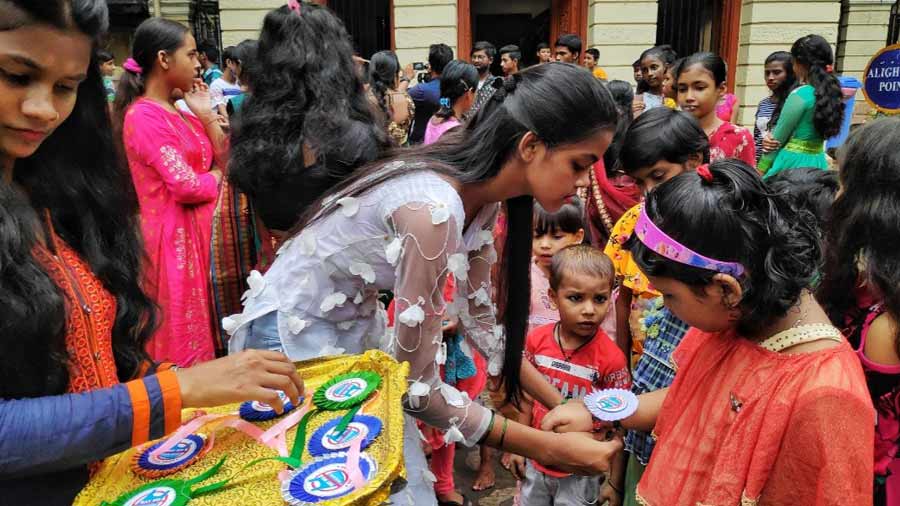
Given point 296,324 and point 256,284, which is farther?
point 256,284

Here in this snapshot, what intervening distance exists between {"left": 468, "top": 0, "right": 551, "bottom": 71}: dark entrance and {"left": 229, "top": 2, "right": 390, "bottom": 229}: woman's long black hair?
10909 millimetres

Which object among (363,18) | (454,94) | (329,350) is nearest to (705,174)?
(329,350)

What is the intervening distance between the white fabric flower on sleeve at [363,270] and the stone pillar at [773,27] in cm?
1107

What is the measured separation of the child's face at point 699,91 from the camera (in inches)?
144

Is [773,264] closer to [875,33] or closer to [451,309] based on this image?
[451,309]

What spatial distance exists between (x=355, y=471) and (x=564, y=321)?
1565 millimetres

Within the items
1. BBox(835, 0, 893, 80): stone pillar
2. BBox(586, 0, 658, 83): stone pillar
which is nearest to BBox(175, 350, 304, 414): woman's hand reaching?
BBox(586, 0, 658, 83): stone pillar

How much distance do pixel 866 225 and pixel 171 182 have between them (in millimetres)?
2582

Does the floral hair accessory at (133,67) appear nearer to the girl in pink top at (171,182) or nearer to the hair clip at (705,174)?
the girl in pink top at (171,182)

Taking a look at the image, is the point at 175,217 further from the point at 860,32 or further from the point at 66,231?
the point at 860,32

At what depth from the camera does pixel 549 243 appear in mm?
2984

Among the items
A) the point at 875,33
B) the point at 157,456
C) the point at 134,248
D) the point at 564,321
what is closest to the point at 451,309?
the point at 564,321

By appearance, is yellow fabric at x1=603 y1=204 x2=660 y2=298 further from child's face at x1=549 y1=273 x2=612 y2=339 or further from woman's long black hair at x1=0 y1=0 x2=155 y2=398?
woman's long black hair at x1=0 y1=0 x2=155 y2=398

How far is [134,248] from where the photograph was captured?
1.39 meters
